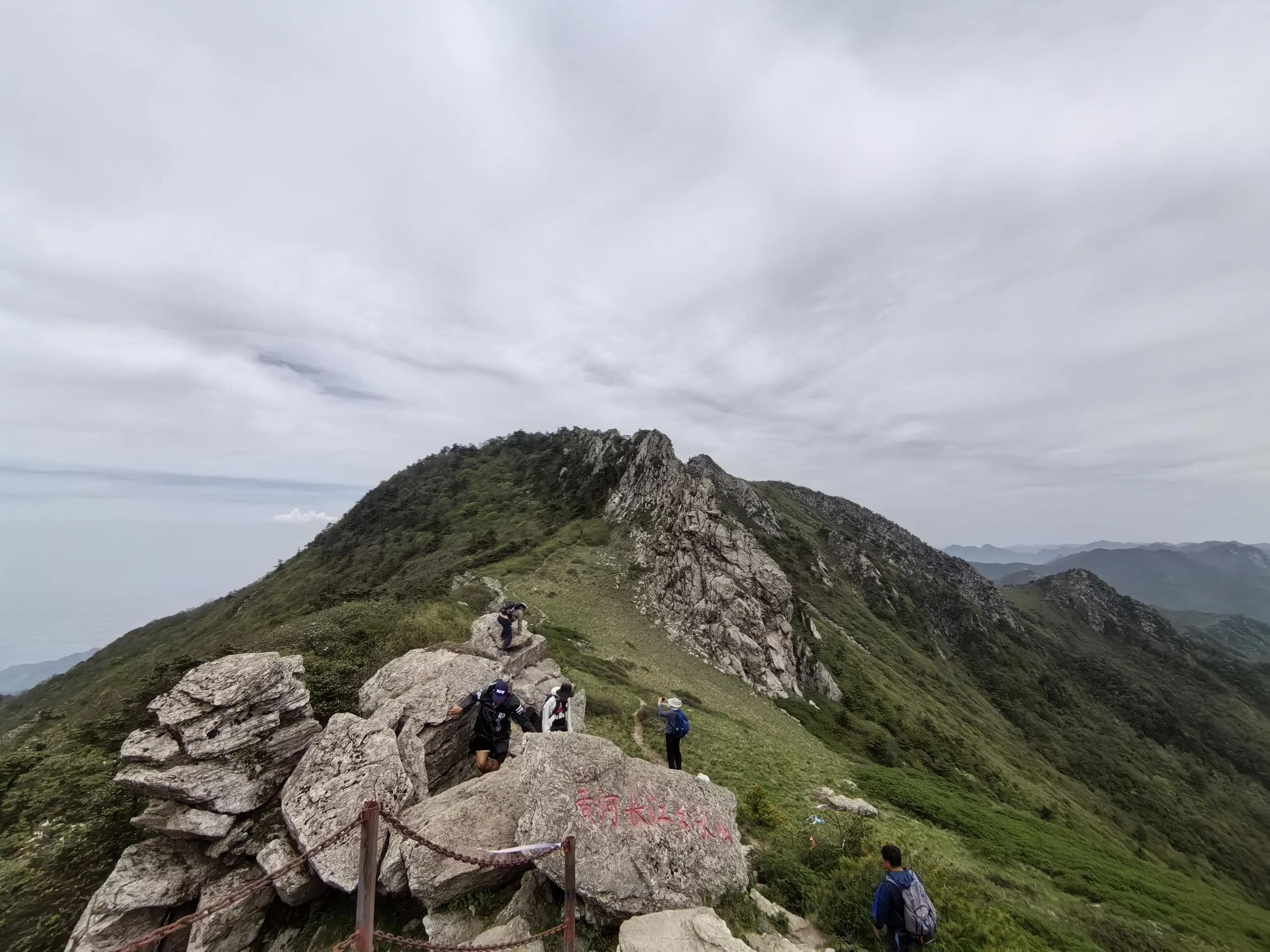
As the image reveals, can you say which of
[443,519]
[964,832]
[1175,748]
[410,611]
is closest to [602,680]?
[410,611]

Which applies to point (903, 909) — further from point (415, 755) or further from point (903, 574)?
point (903, 574)

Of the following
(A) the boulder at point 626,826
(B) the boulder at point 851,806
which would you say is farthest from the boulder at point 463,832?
(B) the boulder at point 851,806

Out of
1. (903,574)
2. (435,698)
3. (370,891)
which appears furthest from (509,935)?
(903,574)

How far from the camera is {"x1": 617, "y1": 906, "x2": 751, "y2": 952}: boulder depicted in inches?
341

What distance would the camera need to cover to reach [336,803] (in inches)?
472

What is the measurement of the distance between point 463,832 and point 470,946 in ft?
7.96

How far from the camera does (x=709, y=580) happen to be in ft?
169

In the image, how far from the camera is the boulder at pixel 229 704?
41.7 feet

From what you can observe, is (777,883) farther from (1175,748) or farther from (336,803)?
(1175,748)

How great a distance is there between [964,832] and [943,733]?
36.2 meters

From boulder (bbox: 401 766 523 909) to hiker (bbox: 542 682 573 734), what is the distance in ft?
9.87

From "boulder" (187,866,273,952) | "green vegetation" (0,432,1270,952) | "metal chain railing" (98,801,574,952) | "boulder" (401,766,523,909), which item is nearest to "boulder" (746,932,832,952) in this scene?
"green vegetation" (0,432,1270,952)

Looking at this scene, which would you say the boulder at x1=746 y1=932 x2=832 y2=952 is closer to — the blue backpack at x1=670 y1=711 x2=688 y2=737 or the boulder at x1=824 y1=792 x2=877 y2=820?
the blue backpack at x1=670 y1=711 x2=688 y2=737

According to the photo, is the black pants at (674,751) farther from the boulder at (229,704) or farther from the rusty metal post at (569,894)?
the boulder at (229,704)
